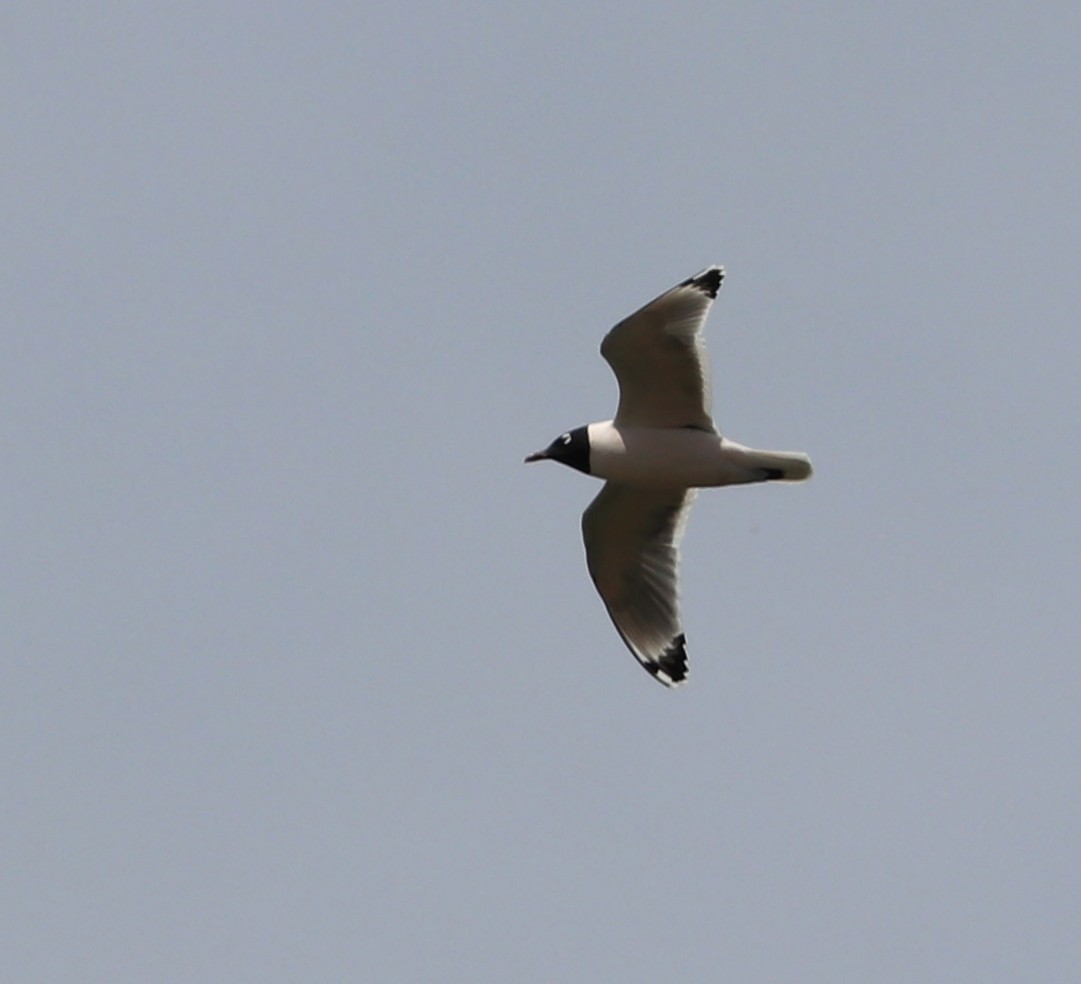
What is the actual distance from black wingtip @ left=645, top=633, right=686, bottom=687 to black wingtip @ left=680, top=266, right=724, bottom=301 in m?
2.79

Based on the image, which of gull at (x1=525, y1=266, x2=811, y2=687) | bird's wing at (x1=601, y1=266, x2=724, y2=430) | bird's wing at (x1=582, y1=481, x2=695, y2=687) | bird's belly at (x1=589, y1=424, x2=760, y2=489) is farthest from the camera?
bird's wing at (x1=582, y1=481, x2=695, y2=687)

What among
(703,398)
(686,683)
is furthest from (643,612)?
(703,398)

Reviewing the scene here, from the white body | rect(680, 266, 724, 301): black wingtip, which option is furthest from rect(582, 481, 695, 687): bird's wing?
rect(680, 266, 724, 301): black wingtip

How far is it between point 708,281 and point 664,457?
4.43ft

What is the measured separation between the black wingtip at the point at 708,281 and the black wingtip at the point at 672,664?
9.16ft

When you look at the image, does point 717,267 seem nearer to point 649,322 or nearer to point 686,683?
point 649,322

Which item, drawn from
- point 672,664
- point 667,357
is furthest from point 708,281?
point 672,664

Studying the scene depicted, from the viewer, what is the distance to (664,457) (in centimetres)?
1697

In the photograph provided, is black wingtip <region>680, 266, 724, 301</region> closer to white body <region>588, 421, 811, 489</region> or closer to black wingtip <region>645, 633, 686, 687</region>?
white body <region>588, 421, 811, 489</region>

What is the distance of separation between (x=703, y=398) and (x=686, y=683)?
2270 mm

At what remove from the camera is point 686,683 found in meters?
17.7

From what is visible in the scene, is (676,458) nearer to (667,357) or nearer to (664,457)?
(664,457)

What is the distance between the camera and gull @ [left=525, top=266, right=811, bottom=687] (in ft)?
54.3

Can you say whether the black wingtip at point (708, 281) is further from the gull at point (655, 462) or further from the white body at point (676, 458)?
the white body at point (676, 458)
